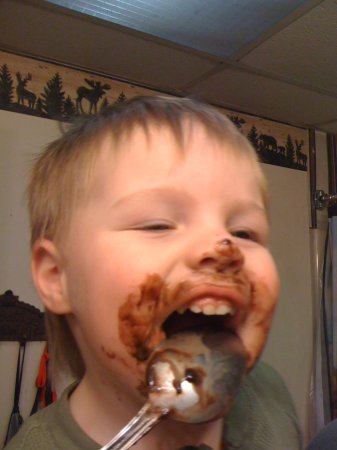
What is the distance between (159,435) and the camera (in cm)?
40

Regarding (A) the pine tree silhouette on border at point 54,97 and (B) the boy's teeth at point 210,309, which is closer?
(B) the boy's teeth at point 210,309

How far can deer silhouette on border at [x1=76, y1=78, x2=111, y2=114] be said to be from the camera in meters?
1.37

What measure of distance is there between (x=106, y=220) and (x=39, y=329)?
2.93ft

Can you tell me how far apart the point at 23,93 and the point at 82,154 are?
3.04 feet

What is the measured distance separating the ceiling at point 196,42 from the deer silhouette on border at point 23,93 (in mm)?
69

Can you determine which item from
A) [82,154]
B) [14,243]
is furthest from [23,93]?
[82,154]

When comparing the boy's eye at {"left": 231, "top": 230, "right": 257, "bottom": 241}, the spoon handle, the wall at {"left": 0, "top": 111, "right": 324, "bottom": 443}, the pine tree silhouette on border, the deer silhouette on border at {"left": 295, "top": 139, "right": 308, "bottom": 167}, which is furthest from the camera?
the deer silhouette on border at {"left": 295, "top": 139, "right": 308, "bottom": 167}

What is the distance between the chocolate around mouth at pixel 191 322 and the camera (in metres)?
0.36

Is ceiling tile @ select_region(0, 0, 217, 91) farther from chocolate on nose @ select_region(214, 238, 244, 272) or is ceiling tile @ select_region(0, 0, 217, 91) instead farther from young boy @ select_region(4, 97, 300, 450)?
chocolate on nose @ select_region(214, 238, 244, 272)

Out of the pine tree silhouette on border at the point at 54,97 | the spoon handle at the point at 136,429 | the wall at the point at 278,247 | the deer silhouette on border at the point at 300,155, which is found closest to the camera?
the spoon handle at the point at 136,429

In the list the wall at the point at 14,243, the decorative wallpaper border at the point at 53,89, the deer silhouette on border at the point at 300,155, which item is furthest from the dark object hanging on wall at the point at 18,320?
the deer silhouette on border at the point at 300,155

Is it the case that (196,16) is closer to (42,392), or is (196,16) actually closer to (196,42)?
(196,42)

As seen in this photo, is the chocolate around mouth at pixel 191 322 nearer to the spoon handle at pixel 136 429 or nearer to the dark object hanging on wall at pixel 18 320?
the spoon handle at pixel 136 429

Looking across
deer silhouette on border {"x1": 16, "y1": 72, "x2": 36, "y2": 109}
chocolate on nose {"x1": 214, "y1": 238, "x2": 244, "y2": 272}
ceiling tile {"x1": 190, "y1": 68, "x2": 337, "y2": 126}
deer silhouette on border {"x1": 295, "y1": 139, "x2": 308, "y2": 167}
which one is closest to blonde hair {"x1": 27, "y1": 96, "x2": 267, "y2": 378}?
chocolate on nose {"x1": 214, "y1": 238, "x2": 244, "y2": 272}
